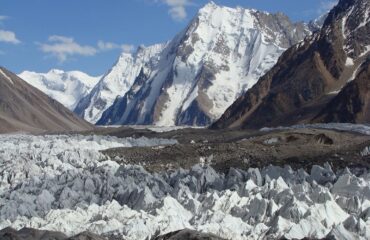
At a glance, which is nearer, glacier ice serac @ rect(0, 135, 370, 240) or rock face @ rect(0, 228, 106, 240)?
rock face @ rect(0, 228, 106, 240)

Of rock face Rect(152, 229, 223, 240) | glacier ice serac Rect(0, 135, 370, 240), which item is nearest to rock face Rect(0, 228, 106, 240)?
glacier ice serac Rect(0, 135, 370, 240)

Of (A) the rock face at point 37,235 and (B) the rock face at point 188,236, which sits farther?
(A) the rock face at point 37,235

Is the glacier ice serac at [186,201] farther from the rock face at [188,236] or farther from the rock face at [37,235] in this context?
the rock face at [37,235]

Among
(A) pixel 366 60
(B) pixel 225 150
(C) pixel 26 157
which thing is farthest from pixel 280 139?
(A) pixel 366 60

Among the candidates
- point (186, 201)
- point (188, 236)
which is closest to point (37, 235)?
point (188, 236)

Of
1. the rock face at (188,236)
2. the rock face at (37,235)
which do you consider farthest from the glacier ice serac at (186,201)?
the rock face at (37,235)

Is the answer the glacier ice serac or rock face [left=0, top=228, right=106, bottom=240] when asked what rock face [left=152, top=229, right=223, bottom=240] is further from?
rock face [left=0, top=228, right=106, bottom=240]

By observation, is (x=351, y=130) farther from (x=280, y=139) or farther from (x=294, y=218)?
(x=294, y=218)

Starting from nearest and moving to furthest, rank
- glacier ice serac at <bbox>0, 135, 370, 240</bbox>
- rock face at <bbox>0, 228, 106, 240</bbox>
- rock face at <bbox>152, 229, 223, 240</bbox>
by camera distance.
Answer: rock face at <bbox>152, 229, 223, 240</bbox>, rock face at <bbox>0, 228, 106, 240</bbox>, glacier ice serac at <bbox>0, 135, 370, 240</bbox>

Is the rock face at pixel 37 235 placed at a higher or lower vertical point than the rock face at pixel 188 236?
lower
